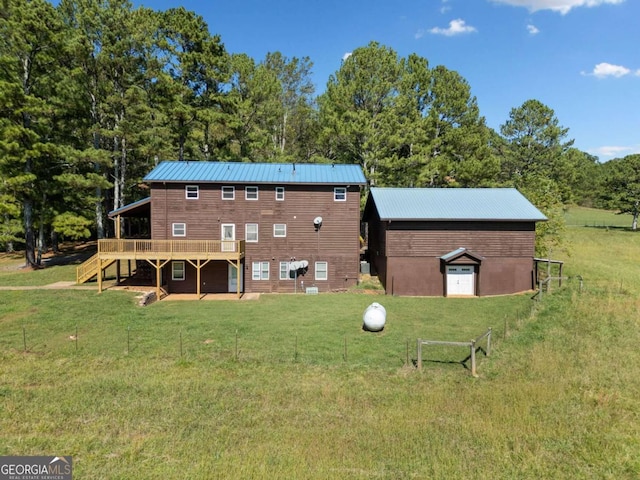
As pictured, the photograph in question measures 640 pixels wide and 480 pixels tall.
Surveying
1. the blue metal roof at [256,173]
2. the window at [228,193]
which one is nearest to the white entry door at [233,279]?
the window at [228,193]

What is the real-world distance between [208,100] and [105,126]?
9.07 m

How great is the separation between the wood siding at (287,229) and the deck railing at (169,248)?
1391 millimetres

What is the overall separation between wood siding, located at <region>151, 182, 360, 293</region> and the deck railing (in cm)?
139

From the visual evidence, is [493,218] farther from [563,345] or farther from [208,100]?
[208,100]

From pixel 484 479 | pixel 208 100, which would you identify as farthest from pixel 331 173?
pixel 484 479

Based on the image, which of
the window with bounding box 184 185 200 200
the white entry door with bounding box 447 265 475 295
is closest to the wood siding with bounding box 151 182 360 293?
the window with bounding box 184 185 200 200

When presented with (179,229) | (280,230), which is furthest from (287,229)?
(179,229)

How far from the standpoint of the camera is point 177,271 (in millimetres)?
22594

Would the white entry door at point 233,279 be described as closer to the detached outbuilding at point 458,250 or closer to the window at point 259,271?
the window at point 259,271

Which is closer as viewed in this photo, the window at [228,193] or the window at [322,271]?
the window at [228,193]

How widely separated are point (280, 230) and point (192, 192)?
5.95 metres

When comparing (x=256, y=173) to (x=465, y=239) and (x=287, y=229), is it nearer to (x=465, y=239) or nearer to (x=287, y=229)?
(x=287, y=229)

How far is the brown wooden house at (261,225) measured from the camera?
22422mm

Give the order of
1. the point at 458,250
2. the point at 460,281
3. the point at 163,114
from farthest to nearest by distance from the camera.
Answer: the point at 163,114 → the point at 460,281 → the point at 458,250
